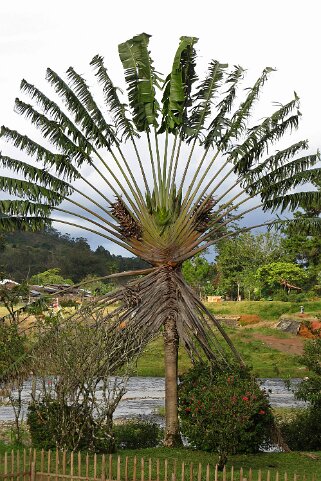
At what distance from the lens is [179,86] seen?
1712 cm

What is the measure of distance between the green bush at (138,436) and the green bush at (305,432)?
3.12 m

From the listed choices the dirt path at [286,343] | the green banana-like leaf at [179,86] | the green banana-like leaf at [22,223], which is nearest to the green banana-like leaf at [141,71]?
the green banana-like leaf at [179,86]

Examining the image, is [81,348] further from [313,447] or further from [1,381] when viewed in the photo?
[313,447]

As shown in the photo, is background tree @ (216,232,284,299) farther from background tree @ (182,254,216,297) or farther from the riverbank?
the riverbank

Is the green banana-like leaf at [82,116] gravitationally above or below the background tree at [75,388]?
above

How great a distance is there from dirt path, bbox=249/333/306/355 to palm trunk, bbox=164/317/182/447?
31.2 m

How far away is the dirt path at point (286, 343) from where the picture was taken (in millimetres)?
47031

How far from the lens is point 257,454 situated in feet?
48.8

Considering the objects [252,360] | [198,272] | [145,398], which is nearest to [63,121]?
[145,398]

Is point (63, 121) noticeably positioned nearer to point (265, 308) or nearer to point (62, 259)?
point (265, 308)

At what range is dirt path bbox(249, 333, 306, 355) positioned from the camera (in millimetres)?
47031

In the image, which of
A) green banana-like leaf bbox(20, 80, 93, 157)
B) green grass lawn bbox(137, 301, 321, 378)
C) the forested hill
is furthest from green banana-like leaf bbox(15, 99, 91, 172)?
the forested hill

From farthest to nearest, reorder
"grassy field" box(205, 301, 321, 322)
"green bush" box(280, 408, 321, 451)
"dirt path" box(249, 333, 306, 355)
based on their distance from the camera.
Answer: "grassy field" box(205, 301, 321, 322) < "dirt path" box(249, 333, 306, 355) < "green bush" box(280, 408, 321, 451)

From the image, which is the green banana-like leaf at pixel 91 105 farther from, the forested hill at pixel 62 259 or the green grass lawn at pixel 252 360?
A: the forested hill at pixel 62 259
